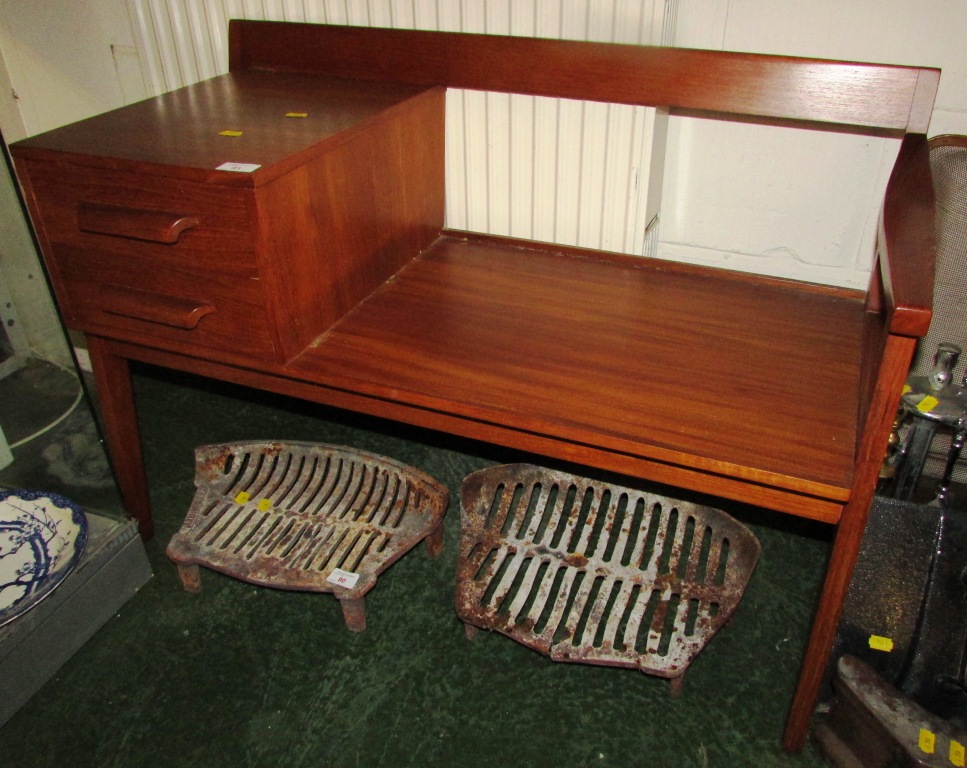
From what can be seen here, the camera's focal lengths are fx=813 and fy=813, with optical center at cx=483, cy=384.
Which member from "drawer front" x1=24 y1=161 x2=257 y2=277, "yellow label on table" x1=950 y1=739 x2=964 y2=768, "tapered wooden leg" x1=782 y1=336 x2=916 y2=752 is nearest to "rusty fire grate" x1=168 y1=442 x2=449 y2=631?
"drawer front" x1=24 y1=161 x2=257 y2=277

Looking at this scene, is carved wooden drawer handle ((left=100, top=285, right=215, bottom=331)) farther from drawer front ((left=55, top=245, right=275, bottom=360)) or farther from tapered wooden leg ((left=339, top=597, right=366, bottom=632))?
tapered wooden leg ((left=339, top=597, right=366, bottom=632))

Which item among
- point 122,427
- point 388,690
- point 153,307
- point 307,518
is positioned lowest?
point 388,690

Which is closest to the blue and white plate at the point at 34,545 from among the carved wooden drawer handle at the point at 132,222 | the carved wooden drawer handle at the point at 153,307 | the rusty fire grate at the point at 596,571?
the carved wooden drawer handle at the point at 153,307

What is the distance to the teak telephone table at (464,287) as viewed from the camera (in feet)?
3.23

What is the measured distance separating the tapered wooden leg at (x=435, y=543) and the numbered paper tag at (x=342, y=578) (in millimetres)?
199

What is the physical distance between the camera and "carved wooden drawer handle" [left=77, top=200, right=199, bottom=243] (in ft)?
3.44

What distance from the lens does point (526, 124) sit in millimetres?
1419

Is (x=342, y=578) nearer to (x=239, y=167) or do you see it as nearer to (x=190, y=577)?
(x=190, y=577)

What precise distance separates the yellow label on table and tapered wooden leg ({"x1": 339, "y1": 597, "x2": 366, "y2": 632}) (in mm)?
805

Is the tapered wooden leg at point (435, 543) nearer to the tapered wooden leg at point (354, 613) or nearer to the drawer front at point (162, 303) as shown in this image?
the tapered wooden leg at point (354, 613)

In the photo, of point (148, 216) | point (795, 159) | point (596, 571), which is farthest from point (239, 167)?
point (795, 159)

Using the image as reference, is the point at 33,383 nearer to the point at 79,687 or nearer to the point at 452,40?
the point at 79,687

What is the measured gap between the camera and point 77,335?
190 centimetres

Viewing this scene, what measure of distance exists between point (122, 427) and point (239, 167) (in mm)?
622
